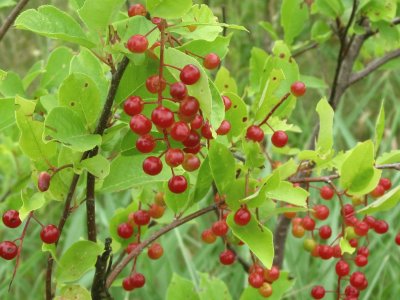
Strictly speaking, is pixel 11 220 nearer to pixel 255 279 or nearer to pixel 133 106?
pixel 133 106

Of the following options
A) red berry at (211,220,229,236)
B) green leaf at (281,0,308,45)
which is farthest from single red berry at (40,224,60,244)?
green leaf at (281,0,308,45)

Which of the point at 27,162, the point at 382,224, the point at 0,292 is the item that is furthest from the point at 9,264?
the point at 382,224

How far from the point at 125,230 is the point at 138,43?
1.80 ft

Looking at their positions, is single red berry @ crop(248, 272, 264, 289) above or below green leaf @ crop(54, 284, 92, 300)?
below

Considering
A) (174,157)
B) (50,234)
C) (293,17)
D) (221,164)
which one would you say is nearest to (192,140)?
(174,157)

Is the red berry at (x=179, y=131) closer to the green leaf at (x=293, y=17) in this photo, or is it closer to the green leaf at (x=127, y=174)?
the green leaf at (x=127, y=174)

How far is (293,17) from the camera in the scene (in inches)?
62.0

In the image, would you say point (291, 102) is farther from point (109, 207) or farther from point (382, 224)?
point (109, 207)

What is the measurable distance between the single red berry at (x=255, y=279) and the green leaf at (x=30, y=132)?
0.40 meters

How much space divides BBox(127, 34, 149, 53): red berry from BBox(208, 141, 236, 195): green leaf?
228 mm

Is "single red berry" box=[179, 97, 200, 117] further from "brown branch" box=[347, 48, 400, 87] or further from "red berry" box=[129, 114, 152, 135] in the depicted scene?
"brown branch" box=[347, 48, 400, 87]

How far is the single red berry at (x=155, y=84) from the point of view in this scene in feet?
2.67

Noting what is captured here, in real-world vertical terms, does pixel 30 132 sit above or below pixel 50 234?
above

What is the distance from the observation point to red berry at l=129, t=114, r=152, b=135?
815 millimetres
